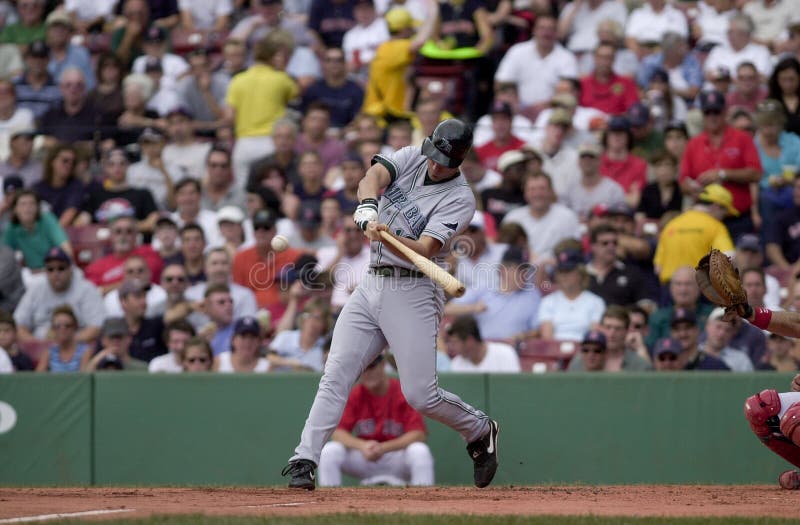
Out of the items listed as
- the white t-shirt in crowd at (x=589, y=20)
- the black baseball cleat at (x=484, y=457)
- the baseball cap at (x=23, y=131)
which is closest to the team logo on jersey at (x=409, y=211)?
the black baseball cleat at (x=484, y=457)

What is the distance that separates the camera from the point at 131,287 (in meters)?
11.2

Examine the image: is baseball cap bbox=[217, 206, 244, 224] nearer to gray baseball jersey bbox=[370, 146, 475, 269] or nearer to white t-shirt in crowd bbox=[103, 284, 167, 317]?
white t-shirt in crowd bbox=[103, 284, 167, 317]

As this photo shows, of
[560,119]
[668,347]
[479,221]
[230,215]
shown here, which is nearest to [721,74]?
[560,119]

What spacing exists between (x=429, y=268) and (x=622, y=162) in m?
6.36

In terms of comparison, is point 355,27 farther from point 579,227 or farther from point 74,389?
point 74,389

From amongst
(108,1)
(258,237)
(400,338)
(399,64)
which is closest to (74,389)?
(258,237)

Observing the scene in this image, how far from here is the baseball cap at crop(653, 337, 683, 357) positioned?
391 inches

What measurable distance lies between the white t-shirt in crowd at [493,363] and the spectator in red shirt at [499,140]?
3137 millimetres

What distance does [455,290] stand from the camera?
21.2ft

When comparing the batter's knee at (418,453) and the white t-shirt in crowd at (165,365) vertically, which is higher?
the white t-shirt in crowd at (165,365)

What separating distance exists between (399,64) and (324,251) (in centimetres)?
305

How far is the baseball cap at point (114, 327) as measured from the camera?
10.7 meters

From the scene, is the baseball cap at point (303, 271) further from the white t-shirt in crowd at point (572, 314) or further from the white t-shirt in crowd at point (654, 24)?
the white t-shirt in crowd at point (654, 24)

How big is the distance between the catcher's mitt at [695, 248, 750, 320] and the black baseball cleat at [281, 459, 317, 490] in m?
2.30
